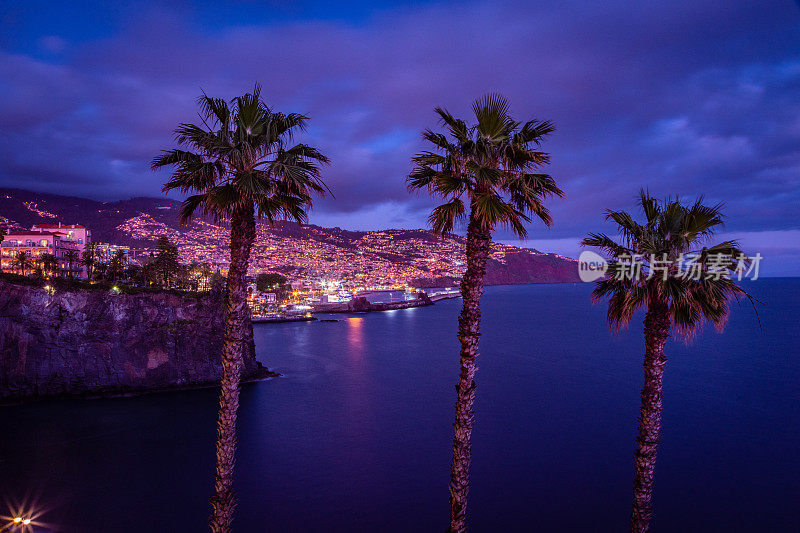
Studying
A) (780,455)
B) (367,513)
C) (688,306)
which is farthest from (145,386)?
(780,455)

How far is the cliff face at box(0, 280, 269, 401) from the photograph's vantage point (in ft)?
122

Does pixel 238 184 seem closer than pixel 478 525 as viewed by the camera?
Yes

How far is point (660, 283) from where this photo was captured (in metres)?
8.84

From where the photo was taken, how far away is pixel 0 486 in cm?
2319

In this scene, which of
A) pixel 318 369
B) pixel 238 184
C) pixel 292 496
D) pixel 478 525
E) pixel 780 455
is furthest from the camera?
pixel 318 369

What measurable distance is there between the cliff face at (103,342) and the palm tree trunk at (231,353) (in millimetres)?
37933

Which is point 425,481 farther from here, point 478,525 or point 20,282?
point 20,282

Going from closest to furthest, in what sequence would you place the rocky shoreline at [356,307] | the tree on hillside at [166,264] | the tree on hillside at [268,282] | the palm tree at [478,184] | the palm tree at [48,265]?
the palm tree at [478,184], the palm tree at [48,265], the tree on hillside at [166,264], the rocky shoreline at [356,307], the tree on hillside at [268,282]

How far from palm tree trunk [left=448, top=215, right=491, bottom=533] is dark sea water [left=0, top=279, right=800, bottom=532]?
13296 mm

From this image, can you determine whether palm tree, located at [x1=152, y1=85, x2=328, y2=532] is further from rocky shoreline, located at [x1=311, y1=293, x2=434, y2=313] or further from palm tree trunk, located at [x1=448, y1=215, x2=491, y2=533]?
rocky shoreline, located at [x1=311, y1=293, x2=434, y2=313]

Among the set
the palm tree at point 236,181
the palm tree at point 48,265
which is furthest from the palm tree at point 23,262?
the palm tree at point 236,181

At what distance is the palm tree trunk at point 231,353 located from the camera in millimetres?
8883

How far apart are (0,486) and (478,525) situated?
25.2m

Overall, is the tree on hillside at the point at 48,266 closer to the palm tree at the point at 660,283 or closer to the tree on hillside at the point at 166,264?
the tree on hillside at the point at 166,264
